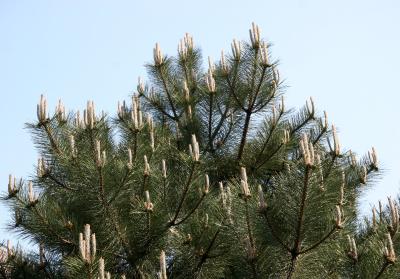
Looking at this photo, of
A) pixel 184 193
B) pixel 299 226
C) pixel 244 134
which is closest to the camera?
pixel 299 226

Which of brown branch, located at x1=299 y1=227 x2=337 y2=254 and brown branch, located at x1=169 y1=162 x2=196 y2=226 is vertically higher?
brown branch, located at x1=169 y1=162 x2=196 y2=226

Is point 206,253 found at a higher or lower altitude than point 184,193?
lower

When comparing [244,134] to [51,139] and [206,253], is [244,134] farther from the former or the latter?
[51,139]

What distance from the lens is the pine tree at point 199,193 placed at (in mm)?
5012

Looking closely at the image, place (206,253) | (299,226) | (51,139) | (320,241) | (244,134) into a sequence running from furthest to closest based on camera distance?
(244,134) < (51,139) < (206,253) < (320,241) < (299,226)

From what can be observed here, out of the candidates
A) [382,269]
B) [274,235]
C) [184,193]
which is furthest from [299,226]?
[184,193]


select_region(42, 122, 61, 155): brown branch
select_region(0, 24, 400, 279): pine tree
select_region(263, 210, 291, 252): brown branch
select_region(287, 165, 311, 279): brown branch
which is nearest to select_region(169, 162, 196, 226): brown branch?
select_region(0, 24, 400, 279): pine tree

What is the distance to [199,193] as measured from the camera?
20.1ft

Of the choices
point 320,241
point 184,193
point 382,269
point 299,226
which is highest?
point 184,193

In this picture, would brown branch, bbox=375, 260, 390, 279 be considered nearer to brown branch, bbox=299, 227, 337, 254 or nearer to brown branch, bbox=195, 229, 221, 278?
brown branch, bbox=299, 227, 337, 254

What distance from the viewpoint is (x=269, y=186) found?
7582 millimetres

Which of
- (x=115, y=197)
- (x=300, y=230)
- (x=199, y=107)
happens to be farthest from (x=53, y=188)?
(x=300, y=230)

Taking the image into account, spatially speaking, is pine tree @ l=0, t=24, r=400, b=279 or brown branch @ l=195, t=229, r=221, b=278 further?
brown branch @ l=195, t=229, r=221, b=278

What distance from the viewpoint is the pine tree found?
5012mm
